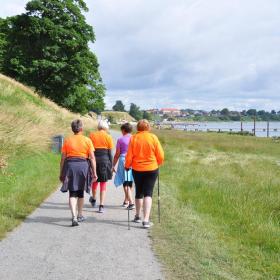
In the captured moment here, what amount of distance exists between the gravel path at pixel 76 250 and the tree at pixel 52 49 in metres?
28.1

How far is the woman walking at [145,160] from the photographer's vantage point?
26.2 ft

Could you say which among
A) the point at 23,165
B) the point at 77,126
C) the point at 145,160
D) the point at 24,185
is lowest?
the point at 24,185

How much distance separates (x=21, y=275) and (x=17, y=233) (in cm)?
204

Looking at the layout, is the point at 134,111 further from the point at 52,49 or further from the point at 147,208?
the point at 147,208

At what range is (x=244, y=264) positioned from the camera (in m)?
6.11

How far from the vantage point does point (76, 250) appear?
21.2ft

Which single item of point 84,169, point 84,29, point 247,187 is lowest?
point 247,187

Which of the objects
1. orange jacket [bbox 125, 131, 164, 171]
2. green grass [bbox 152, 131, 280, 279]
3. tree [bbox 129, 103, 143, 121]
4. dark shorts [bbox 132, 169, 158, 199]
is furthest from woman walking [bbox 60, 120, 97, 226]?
tree [bbox 129, 103, 143, 121]

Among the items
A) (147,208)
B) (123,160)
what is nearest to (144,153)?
(147,208)

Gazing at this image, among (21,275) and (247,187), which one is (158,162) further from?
(247,187)

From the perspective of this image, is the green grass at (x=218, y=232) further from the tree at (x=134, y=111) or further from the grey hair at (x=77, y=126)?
the tree at (x=134, y=111)

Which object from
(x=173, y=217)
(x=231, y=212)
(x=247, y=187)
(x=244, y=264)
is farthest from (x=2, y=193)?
(x=247, y=187)

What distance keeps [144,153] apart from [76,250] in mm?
2171

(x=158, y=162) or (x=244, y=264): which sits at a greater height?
(x=158, y=162)
